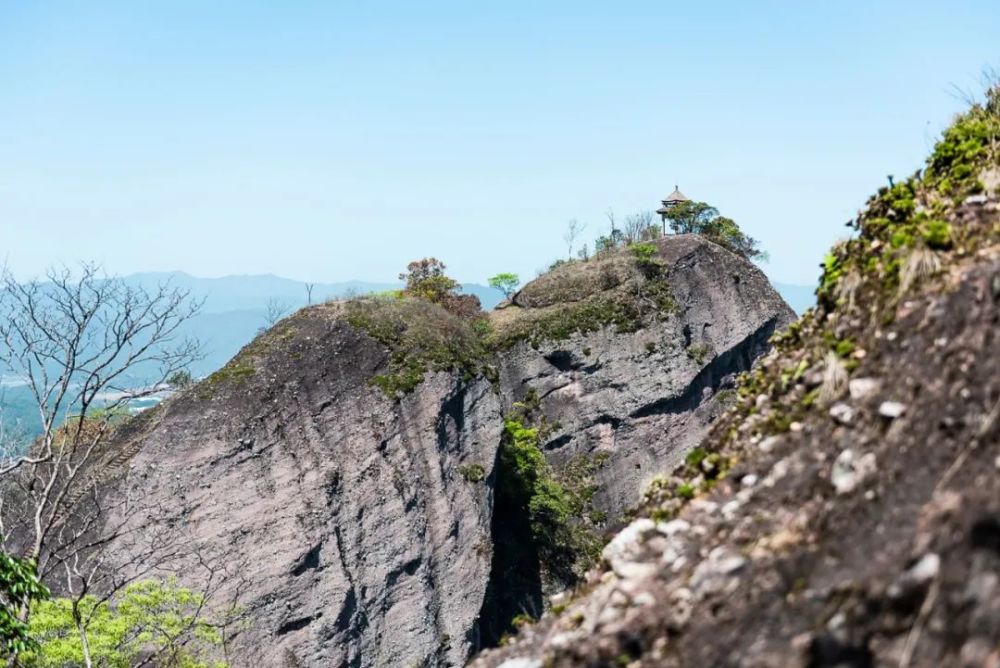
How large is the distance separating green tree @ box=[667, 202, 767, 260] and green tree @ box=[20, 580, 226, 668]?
183 feet

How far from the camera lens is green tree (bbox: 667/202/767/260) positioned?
71.1 meters

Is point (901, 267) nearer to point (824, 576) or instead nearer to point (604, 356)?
point (824, 576)

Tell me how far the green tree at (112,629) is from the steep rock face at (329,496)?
20.6 feet

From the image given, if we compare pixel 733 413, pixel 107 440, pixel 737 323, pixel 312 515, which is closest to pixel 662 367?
pixel 737 323

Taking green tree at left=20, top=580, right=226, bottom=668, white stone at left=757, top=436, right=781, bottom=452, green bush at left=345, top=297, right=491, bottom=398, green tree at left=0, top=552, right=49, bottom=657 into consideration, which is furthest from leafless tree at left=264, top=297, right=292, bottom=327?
white stone at left=757, top=436, right=781, bottom=452

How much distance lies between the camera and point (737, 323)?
188ft

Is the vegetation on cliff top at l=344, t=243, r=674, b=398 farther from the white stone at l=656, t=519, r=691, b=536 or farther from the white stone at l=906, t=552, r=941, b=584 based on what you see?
the white stone at l=906, t=552, r=941, b=584

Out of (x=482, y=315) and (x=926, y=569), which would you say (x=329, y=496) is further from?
(x=926, y=569)

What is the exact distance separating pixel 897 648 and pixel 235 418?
1267 inches

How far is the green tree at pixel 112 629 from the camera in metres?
18.5

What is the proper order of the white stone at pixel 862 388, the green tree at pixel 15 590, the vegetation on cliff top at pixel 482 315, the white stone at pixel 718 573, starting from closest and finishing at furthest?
the white stone at pixel 718 573 → the white stone at pixel 862 388 → the green tree at pixel 15 590 → the vegetation on cliff top at pixel 482 315

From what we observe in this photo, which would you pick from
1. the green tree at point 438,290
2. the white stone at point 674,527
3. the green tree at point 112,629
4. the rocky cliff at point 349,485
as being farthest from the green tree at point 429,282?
the white stone at point 674,527

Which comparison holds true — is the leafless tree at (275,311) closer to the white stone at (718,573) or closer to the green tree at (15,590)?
the green tree at (15,590)

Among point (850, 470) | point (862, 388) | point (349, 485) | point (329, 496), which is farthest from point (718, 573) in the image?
point (349, 485)
